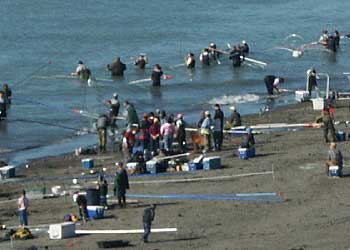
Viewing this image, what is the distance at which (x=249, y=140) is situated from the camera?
129 feet

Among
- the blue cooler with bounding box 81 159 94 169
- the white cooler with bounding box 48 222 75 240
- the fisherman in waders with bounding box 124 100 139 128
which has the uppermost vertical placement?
the fisherman in waders with bounding box 124 100 139 128

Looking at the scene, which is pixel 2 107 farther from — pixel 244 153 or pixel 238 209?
pixel 238 209

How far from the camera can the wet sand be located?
99.5ft

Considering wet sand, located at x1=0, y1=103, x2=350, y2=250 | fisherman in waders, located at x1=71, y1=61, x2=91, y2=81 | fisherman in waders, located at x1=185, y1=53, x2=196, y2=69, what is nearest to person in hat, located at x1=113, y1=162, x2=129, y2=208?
wet sand, located at x1=0, y1=103, x2=350, y2=250

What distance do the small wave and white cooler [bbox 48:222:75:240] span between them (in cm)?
2174

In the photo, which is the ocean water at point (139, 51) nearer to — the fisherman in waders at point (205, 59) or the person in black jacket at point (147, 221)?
the fisherman in waders at point (205, 59)

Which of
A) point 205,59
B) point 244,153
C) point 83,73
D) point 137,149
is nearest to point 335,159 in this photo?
point 244,153

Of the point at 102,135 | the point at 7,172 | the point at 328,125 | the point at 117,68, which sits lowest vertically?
the point at 7,172

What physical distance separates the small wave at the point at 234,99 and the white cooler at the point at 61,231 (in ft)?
71.3

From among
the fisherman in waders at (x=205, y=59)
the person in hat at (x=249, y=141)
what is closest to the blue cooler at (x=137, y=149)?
the person in hat at (x=249, y=141)

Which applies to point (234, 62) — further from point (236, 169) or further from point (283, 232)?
point (283, 232)

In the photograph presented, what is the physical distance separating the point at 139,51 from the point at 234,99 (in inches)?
597

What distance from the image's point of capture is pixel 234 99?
2092 inches

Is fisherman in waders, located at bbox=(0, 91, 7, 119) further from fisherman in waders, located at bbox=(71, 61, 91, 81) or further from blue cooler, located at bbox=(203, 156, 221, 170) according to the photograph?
blue cooler, located at bbox=(203, 156, 221, 170)
